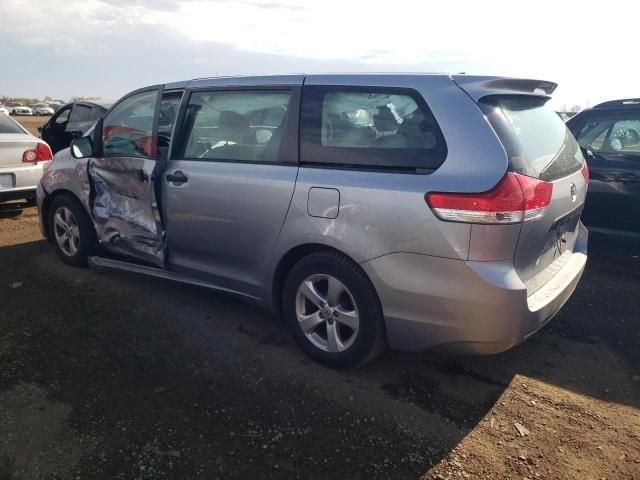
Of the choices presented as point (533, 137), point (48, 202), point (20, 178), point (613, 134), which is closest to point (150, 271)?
point (48, 202)

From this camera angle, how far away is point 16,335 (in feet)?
11.9

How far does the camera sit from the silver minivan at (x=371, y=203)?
2.60 meters

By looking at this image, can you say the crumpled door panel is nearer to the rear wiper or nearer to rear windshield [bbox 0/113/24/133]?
rear windshield [bbox 0/113/24/133]

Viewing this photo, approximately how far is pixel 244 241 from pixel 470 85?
5.75 ft

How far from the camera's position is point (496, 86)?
2.85 metres

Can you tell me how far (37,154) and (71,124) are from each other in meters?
3.21

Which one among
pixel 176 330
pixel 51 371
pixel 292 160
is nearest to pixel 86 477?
pixel 51 371

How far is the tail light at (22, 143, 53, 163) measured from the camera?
662 centimetres

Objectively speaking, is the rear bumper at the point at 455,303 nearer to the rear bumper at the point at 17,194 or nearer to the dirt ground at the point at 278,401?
the dirt ground at the point at 278,401

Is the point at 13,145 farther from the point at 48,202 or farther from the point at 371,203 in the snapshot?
the point at 371,203

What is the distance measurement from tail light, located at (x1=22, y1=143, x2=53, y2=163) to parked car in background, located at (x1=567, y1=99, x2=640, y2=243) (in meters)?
6.60

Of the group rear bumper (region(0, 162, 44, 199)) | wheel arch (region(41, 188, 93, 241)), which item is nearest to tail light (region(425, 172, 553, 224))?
wheel arch (region(41, 188, 93, 241))

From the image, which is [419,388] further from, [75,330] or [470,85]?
[75,330]

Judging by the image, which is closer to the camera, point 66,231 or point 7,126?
point 66,231
